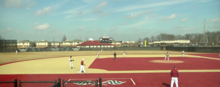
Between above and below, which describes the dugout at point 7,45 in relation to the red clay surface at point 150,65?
above

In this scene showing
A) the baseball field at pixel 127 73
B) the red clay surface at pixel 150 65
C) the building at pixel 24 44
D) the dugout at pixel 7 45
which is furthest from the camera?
the building at pixel 24 44

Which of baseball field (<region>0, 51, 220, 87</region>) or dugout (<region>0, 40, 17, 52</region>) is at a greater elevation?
dugout (<region>0, 40, 17, 52</region>)

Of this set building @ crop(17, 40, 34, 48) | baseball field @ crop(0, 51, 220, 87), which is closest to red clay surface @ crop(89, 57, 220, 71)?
baseball field @ crop(0, 51, 220, 87)

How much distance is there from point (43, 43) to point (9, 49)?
96.9 metres

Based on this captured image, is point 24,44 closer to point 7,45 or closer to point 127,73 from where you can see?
point 7,45

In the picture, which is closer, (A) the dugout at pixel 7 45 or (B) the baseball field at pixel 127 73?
(B) the baseball field at pixel 127 73

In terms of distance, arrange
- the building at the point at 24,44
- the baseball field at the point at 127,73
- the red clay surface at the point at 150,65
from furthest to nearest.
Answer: the building at the point at 24,44
the red clay surface at the point at 150,65
the baseball field at the point at 127,73

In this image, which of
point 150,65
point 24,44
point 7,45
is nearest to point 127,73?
point 150,65

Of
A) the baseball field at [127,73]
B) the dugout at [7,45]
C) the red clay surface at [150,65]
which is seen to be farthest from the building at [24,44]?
the red clay surface at [150,65]

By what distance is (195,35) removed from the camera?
19988 cm

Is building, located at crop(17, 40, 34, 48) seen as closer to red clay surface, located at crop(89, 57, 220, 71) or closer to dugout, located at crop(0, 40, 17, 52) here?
dugout, located at crop(0, 40, 17, 52)

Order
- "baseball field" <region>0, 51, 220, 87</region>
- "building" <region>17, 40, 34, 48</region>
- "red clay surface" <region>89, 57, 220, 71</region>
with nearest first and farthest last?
1. "baseball field" <region>0, 51, 220, 87</region>
2. "red clay surface" <region>89, 57, 220, 71</region>
3. "building" <region>17, 40, 34, 48</region>

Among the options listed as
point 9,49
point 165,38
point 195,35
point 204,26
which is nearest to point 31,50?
point 9,49

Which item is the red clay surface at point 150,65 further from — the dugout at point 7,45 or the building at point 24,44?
the building at point 24,44
